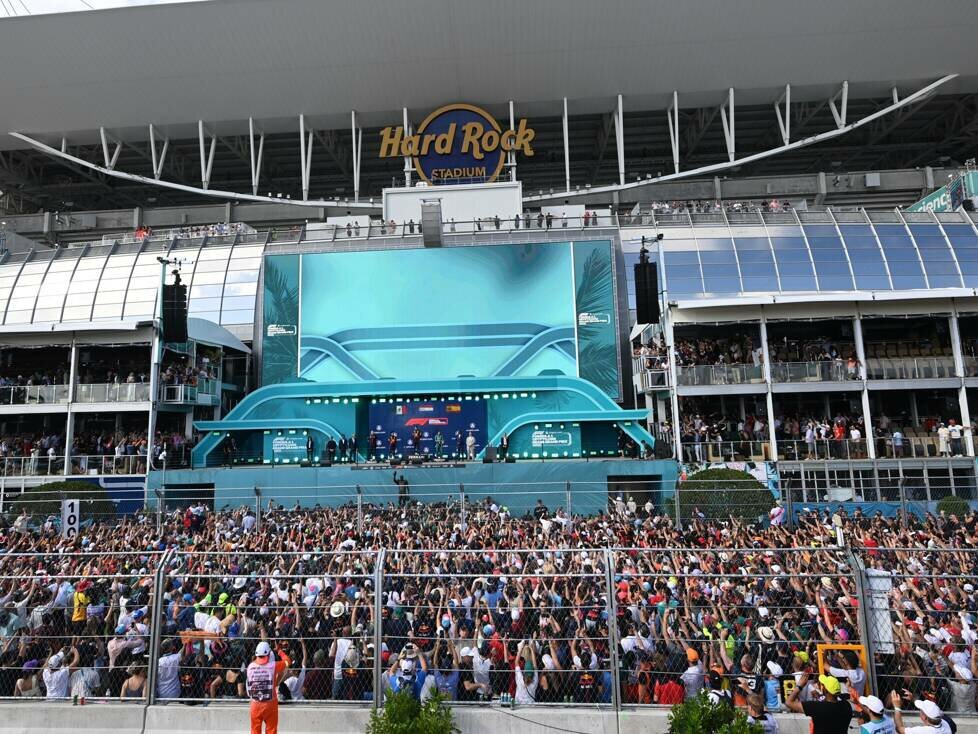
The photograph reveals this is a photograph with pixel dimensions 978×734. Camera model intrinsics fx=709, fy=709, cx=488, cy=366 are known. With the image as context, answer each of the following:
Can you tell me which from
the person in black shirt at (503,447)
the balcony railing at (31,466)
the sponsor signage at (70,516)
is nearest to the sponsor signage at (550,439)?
the person in black shirt at (503,447)

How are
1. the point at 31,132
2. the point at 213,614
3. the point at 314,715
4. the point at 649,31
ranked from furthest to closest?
1. the point at 31,132
2. the point at 649,31
3. the point at 213,614
4. the point at 314,715

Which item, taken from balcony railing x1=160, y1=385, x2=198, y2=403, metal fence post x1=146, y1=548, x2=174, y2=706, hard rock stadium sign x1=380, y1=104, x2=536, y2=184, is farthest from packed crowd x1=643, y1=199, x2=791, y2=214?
metal fence post x1=146, y1=548, x2=174, y2=706

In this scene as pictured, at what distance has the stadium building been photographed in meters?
29.2

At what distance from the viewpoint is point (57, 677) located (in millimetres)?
7953

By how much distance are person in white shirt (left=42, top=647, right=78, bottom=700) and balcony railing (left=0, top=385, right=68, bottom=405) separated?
Result: 90.1 feet

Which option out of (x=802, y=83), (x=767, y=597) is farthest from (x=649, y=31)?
(x=767, y=597)

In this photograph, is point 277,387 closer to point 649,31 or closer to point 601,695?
point 601,695

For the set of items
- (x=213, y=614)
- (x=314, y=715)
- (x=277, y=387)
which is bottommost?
(x=314, y=715)

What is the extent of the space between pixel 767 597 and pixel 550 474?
17659 millimetres

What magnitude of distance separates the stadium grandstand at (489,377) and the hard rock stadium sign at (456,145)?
273 millimetres

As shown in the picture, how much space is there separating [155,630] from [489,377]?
27.1m

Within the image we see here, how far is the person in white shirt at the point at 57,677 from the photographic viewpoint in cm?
795

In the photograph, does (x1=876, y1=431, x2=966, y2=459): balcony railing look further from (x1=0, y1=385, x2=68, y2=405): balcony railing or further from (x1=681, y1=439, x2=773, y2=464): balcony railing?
(x1=0, y1=385, x2=68, y2=405): balcony railing

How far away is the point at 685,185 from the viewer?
5547 centimetres
